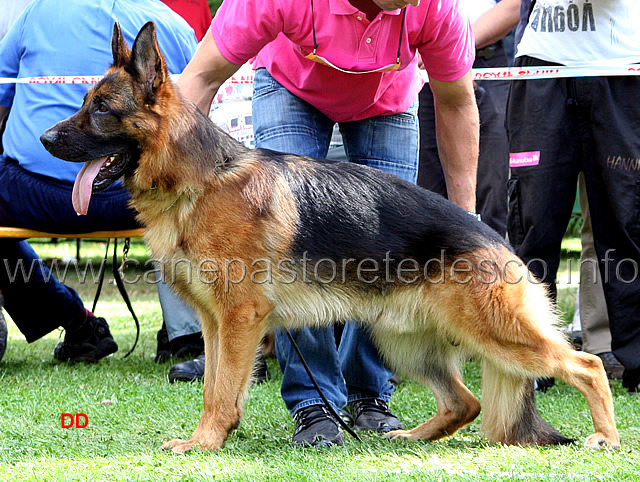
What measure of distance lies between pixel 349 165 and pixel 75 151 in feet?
3.65

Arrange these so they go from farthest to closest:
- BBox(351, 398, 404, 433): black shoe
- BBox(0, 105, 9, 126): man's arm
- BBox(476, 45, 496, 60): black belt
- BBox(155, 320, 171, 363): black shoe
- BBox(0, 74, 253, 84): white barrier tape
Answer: BBox(476, 45, 496, 60): black belt
BBox(155, 320, 171, 363): black shoe
BBox(0, 105, 9, 126): man's arm
BBox(0, 74, 253, 84): white barrier tape
BBox(351, 398, 404, 433): black shoe

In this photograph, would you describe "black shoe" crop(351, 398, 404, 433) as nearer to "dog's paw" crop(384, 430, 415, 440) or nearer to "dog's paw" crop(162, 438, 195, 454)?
"dog's paw" crop(384, 430, 415, 440)

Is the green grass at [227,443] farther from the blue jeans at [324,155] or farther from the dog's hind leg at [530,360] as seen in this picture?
the blue jeans at [324,155]

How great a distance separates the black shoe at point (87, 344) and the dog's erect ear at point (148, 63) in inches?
104

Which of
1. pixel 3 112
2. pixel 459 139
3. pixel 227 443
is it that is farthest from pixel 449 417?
pixel 3 112

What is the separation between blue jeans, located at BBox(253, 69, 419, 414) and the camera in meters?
3.32

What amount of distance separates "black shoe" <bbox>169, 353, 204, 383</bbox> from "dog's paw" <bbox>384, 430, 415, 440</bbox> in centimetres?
156

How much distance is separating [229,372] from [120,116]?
106 cm

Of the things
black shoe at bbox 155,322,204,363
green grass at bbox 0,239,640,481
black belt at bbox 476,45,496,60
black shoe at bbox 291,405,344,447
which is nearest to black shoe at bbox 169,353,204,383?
green grass at bbox 0,239,640,481

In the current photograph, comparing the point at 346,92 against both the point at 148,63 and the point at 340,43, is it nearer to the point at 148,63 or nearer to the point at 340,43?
the point at 340,43

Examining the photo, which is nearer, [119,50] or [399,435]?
[119,50]

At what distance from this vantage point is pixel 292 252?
118 inches

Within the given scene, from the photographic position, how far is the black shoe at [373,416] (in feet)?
11.3

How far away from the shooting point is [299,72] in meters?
3.34
